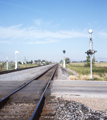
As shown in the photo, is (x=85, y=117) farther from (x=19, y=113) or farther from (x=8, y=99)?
(x=8, y=99)

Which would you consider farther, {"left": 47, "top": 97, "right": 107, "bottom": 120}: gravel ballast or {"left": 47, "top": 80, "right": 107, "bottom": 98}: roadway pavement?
{"left": 47, "top": 80, "right": 107, "bottom": 98}: roadway pavement

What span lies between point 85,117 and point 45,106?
1658mm

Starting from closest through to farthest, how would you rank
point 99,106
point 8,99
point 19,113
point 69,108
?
point 19,113, point 69,108, point 99,106, point 8,99

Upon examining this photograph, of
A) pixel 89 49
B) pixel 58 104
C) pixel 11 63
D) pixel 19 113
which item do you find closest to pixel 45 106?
pixel 58 104

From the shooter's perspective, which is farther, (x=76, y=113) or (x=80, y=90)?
(x=80, y=90)

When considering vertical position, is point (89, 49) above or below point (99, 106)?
above

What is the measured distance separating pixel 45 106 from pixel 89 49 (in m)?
10.9

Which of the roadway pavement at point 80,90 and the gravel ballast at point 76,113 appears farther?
the roadway pavement at point 80,90

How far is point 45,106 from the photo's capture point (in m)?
5.63

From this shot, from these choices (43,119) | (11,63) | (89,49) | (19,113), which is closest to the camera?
(43,119)

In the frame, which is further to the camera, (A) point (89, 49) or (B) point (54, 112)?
(A) point (89, 49)

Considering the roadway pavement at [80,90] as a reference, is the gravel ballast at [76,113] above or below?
above

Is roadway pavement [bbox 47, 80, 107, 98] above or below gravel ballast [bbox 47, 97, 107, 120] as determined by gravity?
below

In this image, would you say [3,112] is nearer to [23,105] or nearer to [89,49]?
[23,105]
